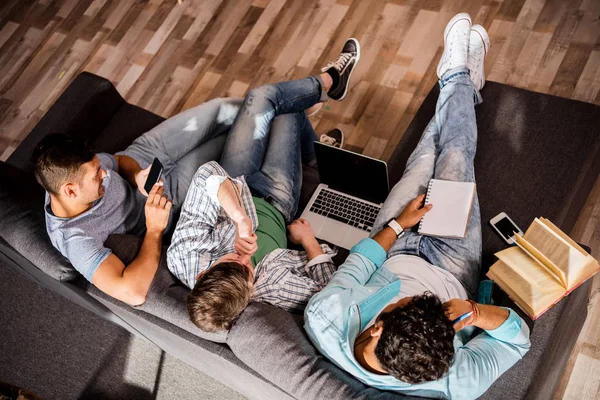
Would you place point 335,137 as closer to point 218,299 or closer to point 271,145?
point 271,145

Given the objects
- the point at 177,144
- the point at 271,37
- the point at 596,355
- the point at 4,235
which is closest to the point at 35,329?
the point at 4,235

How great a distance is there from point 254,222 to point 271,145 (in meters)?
0.48

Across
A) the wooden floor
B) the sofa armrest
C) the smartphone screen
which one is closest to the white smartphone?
the smartphone screen

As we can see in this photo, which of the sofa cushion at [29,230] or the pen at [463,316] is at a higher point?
the pen at [463,316]

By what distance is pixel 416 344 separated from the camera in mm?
1501

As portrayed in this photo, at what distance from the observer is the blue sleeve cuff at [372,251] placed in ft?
6.37

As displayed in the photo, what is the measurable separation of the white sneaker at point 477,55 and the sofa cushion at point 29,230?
1.96 metres

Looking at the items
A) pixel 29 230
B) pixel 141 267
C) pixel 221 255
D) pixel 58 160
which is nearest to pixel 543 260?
pixel 221 255

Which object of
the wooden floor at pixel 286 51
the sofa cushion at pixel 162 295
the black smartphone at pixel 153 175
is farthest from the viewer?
the wooden floor at pixel 286 51

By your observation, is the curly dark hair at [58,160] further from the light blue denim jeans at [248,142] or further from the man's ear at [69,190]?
the light blue denim jeans at [248,142]

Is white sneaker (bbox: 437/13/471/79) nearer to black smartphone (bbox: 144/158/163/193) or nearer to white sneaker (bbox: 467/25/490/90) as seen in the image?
white sneaker (bbox: 467/25/490/90)

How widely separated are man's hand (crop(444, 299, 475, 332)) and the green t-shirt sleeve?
0.78 m

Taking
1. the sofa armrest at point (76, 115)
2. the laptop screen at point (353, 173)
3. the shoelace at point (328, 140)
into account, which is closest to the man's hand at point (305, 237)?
the laptop screen at point (353, 173)

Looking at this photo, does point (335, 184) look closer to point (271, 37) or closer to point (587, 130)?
point (587, 130)
